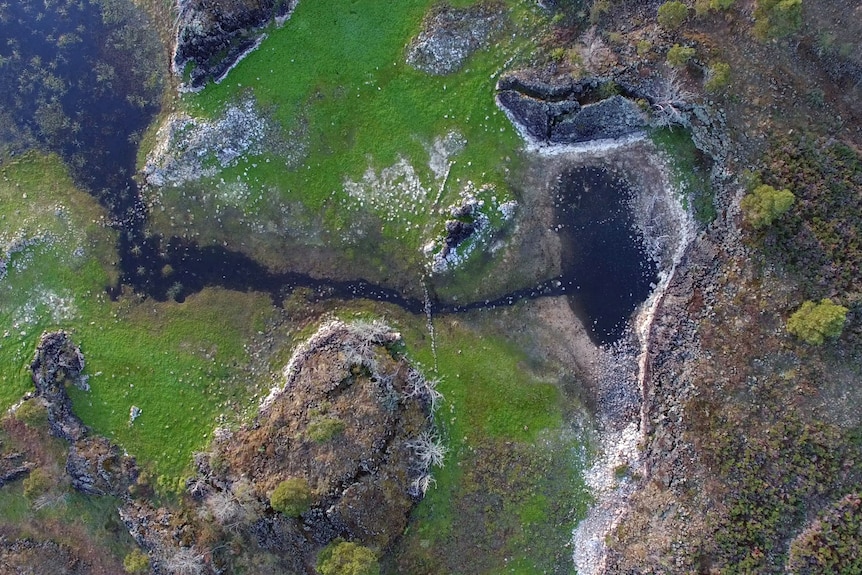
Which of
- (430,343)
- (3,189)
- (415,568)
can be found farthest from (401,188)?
(3,189)

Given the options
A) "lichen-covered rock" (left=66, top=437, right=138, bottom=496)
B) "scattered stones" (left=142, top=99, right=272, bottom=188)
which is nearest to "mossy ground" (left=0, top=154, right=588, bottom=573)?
"lichen-covered rock" (left=66, top=437, right=138, bottom=496)

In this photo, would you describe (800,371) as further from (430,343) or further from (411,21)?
(411,21)

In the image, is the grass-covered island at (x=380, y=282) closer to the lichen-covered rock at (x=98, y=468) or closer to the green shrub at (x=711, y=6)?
the lichen-covered rock at (x=98, y=468)

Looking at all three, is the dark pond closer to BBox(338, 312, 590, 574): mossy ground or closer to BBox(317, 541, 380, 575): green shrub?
BBox(338, 312, 590, 574): mossy ground

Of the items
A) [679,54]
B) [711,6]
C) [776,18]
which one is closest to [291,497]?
[679,54]

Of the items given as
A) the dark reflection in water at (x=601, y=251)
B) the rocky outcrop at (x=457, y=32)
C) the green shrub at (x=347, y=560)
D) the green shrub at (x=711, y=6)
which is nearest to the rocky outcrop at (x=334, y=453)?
the green shrub at (x=347, y=560)
